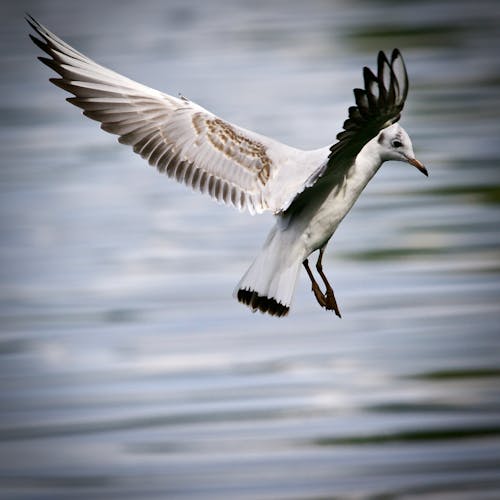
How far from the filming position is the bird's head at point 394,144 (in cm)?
785

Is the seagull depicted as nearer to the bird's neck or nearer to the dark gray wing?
the bird's neck

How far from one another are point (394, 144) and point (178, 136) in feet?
4.04

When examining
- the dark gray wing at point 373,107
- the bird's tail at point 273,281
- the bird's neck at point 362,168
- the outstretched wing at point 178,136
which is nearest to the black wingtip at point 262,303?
the bird's tail at point 273,281

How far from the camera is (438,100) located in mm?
16922

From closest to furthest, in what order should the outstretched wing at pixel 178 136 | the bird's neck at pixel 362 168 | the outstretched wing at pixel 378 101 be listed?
the outstretched wing at pixel 378 101
the bird's neck at pixel 362 168
the outstretched wing at pixel 178 136

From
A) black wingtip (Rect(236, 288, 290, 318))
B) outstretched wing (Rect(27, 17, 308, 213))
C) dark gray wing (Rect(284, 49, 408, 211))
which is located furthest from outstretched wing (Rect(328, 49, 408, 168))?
black wingtip (Rect(236, 288, 290, 318))

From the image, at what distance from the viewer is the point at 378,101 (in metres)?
6.78

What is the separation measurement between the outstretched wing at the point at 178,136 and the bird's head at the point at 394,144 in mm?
468

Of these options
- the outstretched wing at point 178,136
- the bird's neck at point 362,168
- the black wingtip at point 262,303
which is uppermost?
the outstretched wing at point 178,136

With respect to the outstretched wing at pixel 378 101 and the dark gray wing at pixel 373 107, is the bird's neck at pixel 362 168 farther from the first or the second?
the outstretched wing at pixel 378 101

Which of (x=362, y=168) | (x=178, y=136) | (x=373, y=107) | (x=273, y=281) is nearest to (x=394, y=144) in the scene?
(x=362, y=168)

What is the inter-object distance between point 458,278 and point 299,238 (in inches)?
166

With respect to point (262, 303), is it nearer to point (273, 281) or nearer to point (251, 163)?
point (273, 281)

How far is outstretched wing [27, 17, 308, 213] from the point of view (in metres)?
7.95
